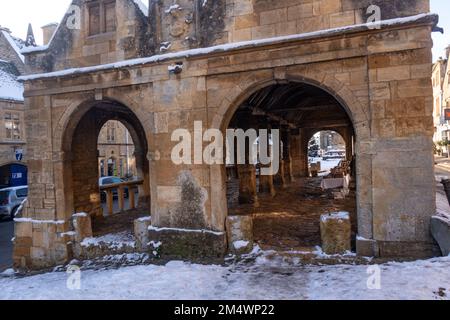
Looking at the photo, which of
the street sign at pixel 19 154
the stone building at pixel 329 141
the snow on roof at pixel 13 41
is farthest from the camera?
the stone building at pixel 329 141

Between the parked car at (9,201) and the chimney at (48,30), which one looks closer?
the parked car at (9,201)

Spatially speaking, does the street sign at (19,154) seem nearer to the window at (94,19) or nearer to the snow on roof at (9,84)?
the snow on roof at (9,84)

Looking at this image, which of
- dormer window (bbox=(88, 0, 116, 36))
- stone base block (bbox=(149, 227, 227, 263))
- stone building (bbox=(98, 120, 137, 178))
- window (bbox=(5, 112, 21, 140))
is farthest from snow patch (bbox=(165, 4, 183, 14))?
stone building (bbox=(98, 120, 137, 178))

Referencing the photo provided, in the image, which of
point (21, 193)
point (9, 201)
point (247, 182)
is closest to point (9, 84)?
point (21, 193)

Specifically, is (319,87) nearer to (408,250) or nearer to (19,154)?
(408,250)

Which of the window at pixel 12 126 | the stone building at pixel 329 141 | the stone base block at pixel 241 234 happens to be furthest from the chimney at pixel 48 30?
the stone building at pixel 329 141

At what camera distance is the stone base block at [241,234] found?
245 inches

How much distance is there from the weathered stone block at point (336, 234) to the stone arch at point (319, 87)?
0.83ft

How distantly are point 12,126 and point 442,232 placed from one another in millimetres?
23045

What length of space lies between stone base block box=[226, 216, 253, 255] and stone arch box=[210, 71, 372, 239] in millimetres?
236

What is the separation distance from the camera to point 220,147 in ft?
20.8

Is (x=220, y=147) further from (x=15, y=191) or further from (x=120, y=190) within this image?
(x=15, y=191)

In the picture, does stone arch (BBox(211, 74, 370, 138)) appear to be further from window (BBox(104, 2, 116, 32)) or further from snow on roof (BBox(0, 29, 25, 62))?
snow on roof (BBox(0, 29, 25, 62))

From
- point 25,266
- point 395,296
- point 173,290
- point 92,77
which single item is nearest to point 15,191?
point 25,266
